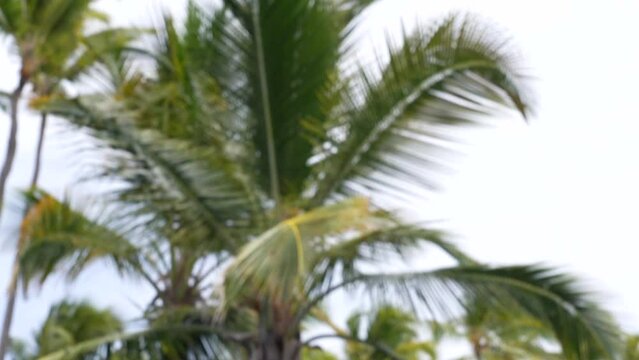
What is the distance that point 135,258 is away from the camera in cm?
801

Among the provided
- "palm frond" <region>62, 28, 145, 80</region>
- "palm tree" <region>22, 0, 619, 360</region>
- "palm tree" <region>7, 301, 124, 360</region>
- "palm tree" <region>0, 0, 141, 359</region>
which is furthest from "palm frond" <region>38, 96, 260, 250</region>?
"palm tree" <region>7, 301, 124, 360</region>

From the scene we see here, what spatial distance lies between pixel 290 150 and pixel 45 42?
18.2 feet

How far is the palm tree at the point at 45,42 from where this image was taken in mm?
11164

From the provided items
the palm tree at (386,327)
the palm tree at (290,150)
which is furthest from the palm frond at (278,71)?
the palm tree at (386,327)

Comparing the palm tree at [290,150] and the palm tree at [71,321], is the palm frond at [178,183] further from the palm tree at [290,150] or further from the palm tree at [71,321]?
the palm tree at [71,321]

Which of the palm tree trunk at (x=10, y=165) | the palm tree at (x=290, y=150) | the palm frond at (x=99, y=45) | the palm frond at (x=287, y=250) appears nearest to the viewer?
the palm frond at (x=287, y=250)

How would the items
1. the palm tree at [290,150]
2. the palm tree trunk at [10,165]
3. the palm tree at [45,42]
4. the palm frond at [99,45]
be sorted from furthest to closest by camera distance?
the palm tree trunk at [10,165]
the palm tree at [45,42]
the palm frond at [99,45]
the palm tree at [290,150]

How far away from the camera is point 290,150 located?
7.06 m

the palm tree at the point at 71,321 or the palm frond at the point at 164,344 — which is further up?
the palm frond at the point at 164,344

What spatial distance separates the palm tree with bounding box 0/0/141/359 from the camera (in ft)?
36.6

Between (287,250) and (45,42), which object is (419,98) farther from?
(45,42)

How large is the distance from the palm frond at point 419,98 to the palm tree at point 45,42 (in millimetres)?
4308

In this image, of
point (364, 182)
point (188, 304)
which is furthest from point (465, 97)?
point (188, 304)

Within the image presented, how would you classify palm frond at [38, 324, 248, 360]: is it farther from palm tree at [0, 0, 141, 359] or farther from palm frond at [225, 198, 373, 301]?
palm tree at [0, 0, 141, 359]
